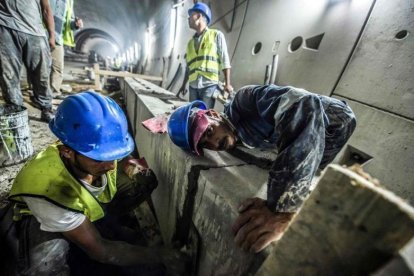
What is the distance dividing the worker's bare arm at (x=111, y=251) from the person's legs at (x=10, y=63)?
8.69ft

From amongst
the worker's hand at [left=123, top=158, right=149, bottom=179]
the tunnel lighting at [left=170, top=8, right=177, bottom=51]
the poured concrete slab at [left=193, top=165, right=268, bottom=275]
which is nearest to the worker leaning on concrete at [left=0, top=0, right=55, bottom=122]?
the worker's hand at [left=123, top=158, right=149, bottom=179]

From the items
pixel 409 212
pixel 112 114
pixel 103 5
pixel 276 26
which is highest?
pixel 103 5

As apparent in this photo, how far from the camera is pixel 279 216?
0.87m

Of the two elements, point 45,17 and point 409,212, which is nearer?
point 409,212

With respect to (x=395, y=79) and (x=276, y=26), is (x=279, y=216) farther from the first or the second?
(x=276, y=26)

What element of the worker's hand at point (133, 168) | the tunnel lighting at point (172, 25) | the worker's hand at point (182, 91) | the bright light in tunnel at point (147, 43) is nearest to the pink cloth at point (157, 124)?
the worker's hand at point (133, 168)

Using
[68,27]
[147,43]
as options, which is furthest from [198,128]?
[147,43]

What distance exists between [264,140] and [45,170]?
152 centimetres

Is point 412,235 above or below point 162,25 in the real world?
below

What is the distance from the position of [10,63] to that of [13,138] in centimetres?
115

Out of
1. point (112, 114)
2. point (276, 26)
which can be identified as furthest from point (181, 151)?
point (276, 26)

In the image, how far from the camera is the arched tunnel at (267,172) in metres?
0.48

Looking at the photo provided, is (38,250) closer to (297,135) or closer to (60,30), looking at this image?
(297,135)

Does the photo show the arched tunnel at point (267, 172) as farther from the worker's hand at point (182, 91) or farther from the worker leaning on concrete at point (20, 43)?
the worker's hand at point (182, 91)
